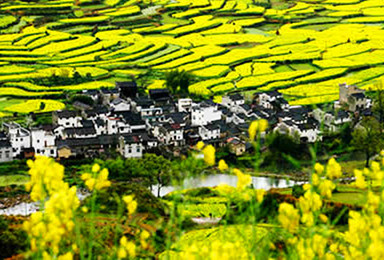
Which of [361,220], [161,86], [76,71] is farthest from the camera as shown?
[76,71]

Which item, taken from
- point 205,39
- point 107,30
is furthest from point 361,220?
point 107,30

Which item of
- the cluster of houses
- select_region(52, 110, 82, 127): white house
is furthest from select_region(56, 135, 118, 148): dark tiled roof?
select_region(52, 110, 82, 127): white house

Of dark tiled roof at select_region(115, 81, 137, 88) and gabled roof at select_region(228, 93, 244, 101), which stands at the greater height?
dark tiled roof at select_region(115, 81, 137, 88)

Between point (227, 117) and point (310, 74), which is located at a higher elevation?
point (310, 74)

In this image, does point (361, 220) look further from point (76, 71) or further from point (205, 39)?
point (205, 39)

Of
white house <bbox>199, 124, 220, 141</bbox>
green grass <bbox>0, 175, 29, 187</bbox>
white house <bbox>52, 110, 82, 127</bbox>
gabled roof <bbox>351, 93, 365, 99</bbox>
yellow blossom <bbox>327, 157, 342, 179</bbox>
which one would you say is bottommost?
green grass <bbox>0, 175, 29, 187</bbox>

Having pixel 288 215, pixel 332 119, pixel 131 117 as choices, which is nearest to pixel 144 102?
pixel 131 117

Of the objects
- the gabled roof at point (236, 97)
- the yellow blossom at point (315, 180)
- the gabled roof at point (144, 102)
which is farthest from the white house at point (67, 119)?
the yellow blossom at point (315, 180)

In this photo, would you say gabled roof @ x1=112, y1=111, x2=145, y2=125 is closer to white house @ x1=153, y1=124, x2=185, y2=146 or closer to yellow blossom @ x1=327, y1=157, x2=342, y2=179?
white house @ x1=153, y1=124, x2=185, y2=146
